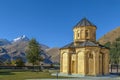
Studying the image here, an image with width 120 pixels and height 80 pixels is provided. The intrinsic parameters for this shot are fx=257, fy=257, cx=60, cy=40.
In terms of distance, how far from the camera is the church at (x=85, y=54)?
4938cm

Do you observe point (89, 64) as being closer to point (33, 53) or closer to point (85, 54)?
point (85, 54)

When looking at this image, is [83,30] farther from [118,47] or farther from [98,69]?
[118,47]

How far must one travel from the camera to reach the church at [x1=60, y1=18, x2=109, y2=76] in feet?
162

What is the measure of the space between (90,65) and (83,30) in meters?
8.42

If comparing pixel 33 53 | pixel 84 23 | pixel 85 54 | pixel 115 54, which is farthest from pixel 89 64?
pixel 115 54

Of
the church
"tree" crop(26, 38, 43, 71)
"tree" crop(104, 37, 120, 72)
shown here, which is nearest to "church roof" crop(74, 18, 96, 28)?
the church

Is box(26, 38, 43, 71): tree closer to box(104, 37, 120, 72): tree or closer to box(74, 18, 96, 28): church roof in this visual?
box(74, 18, 96, 28): church roof

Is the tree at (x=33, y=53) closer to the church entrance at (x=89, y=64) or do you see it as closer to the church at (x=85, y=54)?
the church at (x=85, y=54)

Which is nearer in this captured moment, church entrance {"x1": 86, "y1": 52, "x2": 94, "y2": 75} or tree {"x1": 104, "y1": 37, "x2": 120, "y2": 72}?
church entrance {"x1": 86, "y1": 52, "x2": 94, "y2": 75}

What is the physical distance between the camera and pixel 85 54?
49.6m

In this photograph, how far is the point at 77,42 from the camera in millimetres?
54344

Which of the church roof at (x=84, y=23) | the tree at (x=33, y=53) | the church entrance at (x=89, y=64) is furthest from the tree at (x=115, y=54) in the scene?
the church entrance at (x=89, y=64)

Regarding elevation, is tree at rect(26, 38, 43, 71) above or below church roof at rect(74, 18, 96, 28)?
below

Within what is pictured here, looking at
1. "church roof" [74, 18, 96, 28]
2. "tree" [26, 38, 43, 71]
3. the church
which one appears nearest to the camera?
the church
